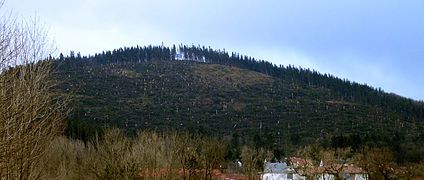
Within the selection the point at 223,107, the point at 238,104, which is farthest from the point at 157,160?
the point at 238,104

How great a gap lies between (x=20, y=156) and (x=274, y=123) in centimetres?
9493

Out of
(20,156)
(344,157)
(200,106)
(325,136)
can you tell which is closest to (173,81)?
(200,106)

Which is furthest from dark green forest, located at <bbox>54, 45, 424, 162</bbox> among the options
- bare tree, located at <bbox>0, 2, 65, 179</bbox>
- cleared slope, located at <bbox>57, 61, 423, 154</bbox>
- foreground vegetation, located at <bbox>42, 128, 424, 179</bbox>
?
bare tree, located at <bbox>0, 2, 65, 179</bbox>

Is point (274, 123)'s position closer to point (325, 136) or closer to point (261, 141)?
point (325, 136)

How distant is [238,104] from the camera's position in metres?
125

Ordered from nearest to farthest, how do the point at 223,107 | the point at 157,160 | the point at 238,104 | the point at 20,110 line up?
the point at 20,110 → the point at 157,160 → the point at 223,107 → the point at 238,104

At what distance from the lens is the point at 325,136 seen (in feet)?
305

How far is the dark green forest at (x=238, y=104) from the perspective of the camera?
269 ft

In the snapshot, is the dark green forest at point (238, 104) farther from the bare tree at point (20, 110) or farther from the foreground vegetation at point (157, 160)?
the bare tree at point (20, 110)

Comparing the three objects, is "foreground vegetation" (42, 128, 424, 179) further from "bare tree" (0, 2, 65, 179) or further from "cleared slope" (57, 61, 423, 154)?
"cleared slope" (57, 61, 423, 154)

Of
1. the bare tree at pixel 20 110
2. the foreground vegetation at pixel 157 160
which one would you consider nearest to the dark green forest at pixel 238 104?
the foreground vegetation at pixel 157 160

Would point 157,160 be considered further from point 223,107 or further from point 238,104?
point 238,104

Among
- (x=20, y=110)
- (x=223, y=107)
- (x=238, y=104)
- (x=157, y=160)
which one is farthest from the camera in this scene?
(x=238, y=104)

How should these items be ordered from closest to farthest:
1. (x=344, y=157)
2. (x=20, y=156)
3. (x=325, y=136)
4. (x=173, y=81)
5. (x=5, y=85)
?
1. (x=5, y=85)
2. (x=20, y=156)
3. (x=344, y=157)
4. (x=325, y=136)
5. (x=173, y=81)
